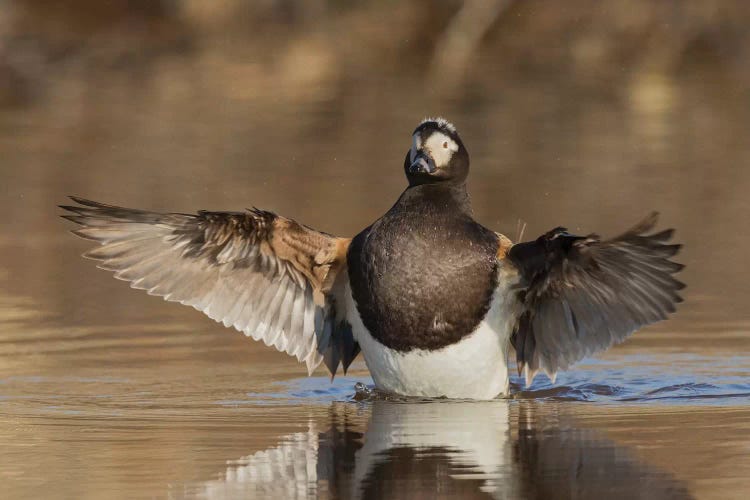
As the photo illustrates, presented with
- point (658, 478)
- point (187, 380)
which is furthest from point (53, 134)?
point (658, 478)

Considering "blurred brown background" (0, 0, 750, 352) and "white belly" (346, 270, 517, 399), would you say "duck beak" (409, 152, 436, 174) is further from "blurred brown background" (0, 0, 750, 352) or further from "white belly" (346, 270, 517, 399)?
"blurred brown background" (0, 0, 750, 352)

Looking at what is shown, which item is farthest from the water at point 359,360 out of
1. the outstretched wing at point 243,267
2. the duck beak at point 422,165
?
the duck beak at point 422,165

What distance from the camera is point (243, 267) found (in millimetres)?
9672

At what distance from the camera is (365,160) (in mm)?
19438

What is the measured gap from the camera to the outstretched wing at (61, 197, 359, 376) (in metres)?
9.37

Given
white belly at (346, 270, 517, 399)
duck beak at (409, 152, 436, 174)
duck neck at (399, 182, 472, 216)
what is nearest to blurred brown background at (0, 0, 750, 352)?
white belly at (346, 270, 517, 399)

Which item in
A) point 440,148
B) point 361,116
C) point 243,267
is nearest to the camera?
point 440,148

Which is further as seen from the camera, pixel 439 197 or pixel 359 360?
pixel 359 360

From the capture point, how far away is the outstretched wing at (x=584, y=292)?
842 cm

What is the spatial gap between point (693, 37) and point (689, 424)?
21.7m

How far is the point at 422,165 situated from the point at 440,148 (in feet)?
0.64

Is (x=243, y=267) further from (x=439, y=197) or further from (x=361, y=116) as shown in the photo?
(x=361, y=116)

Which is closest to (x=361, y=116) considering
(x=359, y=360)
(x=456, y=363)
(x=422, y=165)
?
(x=359, y=360)

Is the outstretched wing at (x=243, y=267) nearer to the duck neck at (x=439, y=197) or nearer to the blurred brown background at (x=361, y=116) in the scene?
the duck neck at (x=439, y=197)
